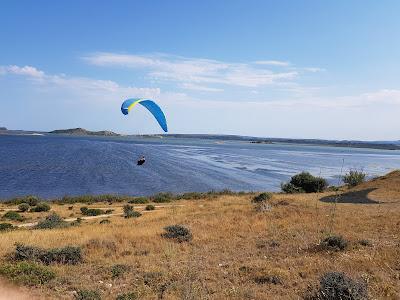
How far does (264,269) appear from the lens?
11.9m

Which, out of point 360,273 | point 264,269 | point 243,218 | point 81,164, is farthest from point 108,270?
point 81,164

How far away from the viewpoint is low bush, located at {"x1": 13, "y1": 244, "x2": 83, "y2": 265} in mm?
13367

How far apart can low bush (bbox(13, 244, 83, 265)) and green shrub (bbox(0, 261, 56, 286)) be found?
1556 mm

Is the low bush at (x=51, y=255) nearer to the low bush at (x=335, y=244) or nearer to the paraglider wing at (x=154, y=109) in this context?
the low bush at (x=335, y=244)

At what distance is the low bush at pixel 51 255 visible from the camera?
13.4m

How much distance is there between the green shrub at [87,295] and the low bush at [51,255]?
3.89m

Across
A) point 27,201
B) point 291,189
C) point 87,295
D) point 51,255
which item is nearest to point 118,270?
point 87,295

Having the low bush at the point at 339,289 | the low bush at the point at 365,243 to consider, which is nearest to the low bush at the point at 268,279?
the low bush at the point at 339,289

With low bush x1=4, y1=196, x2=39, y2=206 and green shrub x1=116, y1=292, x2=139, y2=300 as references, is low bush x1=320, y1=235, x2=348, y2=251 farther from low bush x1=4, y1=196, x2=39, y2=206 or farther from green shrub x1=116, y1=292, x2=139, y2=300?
low bush x1=4, y1=196, x2=39, y2=206

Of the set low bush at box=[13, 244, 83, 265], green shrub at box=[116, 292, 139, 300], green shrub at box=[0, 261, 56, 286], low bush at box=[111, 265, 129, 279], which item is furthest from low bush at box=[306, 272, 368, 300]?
low bush at box=[13, 244, 83, 265]

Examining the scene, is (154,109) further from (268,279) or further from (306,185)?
(306,185)

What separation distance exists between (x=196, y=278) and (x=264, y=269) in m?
1.97

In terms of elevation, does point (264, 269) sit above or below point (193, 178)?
above

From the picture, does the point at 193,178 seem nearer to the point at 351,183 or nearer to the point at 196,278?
the point at 351,183
